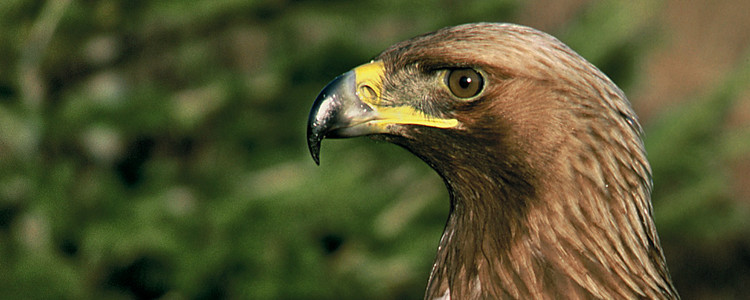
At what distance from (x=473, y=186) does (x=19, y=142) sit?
2.96m

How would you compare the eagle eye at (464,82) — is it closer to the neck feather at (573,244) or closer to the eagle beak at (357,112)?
the eagle beak at (357,112)

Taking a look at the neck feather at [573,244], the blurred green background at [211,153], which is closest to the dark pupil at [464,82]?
the neck feather at [573,244]

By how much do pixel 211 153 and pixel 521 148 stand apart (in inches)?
130

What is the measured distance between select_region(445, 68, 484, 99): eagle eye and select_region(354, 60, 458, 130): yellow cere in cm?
7

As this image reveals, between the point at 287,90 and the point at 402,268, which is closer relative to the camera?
the point at 287,90

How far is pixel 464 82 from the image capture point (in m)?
2.00

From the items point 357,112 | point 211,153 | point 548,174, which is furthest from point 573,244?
point 211,153

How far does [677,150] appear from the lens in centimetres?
597

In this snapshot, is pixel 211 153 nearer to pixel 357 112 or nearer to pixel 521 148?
pixel 357 112

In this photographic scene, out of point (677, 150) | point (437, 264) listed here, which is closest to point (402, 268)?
point (677, 150)

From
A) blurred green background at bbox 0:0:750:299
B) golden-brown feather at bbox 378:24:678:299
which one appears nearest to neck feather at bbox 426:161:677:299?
golden-brown feather at bbox 378:24:678:299

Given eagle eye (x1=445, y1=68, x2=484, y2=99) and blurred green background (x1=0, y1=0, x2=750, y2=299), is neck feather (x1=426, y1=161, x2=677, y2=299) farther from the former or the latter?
blurred green background (x1=0, y1=0, x2=750, y2=299)

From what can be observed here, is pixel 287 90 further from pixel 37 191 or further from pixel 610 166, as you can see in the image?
pixel 610 166

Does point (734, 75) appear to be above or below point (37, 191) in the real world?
below
